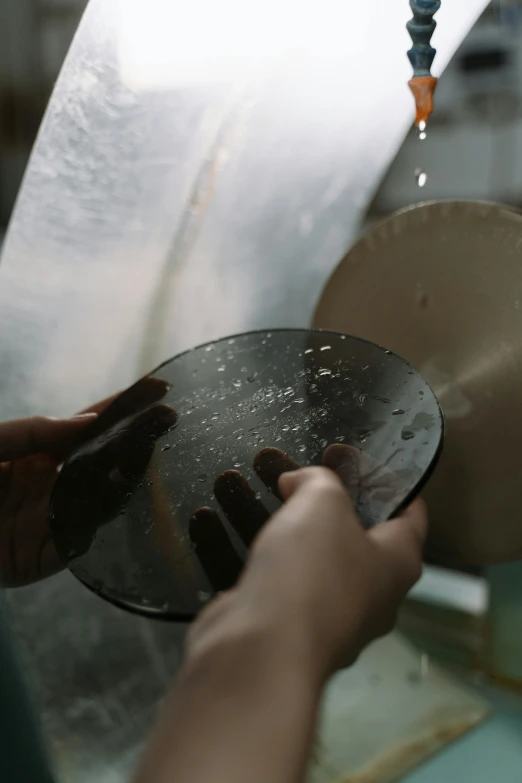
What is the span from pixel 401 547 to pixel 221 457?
19 cm

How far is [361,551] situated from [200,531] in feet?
0.48

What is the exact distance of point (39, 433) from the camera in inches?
31.5

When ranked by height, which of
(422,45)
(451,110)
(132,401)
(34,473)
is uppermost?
(451,110)

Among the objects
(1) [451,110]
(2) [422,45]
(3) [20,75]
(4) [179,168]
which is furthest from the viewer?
(1) [451,110]

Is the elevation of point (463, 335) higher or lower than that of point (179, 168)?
lower

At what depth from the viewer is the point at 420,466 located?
22.3 inches

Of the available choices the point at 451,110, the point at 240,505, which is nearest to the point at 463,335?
the point at 240,505

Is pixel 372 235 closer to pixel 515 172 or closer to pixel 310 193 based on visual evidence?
pixel 310 193

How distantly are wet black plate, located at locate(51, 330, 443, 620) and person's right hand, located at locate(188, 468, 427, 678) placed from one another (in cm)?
5

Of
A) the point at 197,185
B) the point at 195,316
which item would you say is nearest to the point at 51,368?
the point at 195,316

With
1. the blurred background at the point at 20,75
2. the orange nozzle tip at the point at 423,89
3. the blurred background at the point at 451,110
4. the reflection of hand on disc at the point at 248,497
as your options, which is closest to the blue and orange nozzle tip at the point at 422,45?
the orange nozzle tip at the point at 423,89

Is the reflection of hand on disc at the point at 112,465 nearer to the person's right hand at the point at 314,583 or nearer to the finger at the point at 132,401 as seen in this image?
the finger at the point at 132,401

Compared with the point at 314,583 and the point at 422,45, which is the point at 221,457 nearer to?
the point at 314,583

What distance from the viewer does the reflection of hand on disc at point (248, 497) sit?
0.54m
